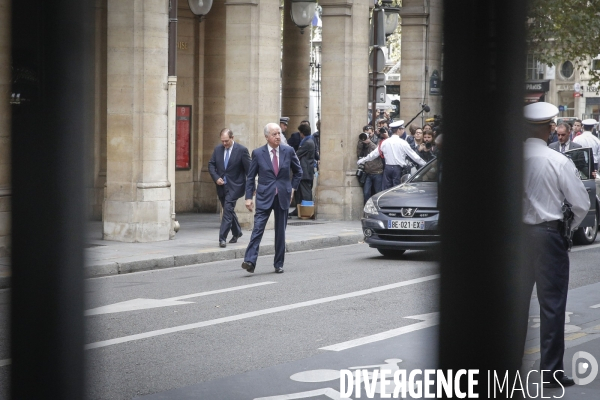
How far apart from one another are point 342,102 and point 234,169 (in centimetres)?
496

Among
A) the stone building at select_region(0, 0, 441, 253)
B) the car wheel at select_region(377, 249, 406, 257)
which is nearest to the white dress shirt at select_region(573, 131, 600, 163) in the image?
the stone building at select_region(0, 0, 441, 253)

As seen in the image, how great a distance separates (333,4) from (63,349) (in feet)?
59.4

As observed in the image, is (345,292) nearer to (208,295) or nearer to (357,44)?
(208,295)

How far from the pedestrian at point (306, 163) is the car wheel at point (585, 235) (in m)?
5.56

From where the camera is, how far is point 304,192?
1950 cm

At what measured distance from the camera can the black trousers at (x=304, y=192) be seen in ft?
63.5

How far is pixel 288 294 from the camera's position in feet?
34.4

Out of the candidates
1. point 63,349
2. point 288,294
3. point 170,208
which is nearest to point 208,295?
point 288,294

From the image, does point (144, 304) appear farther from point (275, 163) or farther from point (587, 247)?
point (587, 247)

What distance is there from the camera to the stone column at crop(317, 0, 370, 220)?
63.1 feet

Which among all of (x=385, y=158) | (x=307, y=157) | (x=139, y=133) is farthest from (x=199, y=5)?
(x=385, y=158)

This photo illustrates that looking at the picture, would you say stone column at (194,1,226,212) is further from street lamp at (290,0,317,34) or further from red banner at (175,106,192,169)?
street lamp at (290,0,317,34)

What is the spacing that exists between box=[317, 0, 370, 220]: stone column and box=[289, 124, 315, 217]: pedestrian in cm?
26

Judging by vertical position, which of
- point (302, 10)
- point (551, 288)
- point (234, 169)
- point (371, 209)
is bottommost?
point (371, 209)
